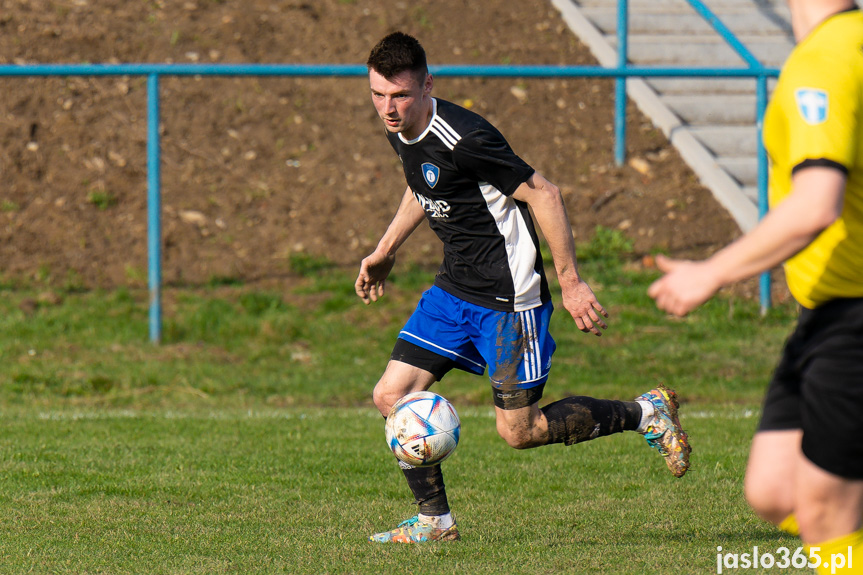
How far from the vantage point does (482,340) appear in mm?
4695

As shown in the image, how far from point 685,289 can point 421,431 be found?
6.96ft

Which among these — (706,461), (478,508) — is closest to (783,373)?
(478,508)

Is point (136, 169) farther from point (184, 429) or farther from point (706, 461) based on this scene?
point (706, 461)

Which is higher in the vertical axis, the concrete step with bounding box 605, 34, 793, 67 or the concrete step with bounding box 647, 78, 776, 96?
the concrete step with bounding box 605, 34, 793, 67

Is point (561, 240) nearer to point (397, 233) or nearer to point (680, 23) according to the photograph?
point (397, 233)

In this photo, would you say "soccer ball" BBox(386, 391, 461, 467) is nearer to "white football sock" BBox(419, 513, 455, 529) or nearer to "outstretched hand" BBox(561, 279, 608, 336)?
"white football sock" BBox(419, 513, 455, 529)

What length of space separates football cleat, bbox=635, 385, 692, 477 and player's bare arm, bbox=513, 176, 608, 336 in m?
0.66

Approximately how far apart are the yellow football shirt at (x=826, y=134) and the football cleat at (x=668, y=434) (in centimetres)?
198

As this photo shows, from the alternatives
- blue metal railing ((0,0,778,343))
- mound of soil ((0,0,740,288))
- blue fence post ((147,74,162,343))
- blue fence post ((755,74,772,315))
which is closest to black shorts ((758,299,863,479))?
blue metal railing ((0,0,778,343))

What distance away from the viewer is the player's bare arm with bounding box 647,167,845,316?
2.36 m

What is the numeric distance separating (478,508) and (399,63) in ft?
7.37

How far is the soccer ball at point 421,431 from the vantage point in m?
4.38

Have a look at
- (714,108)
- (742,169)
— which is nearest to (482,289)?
(742,169)

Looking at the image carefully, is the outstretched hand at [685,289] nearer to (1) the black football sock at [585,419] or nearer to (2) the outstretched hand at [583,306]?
(2) the outstretched hand at [583,306]
